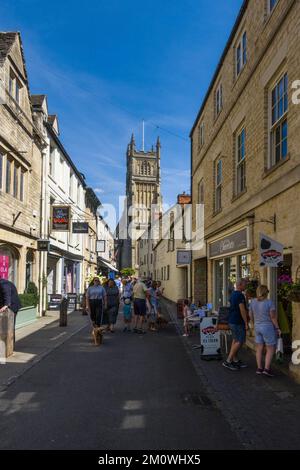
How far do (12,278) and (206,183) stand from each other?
792cm

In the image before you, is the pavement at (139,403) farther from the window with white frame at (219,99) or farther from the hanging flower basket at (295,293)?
the window with white frame at (219,99)

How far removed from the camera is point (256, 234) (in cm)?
1065

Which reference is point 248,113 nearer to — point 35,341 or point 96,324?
point 96,324

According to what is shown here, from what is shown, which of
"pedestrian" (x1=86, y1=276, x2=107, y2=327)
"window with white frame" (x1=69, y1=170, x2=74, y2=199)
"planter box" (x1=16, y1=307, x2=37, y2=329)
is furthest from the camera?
"window with white frame" (x1=69, y1=170, x2=74, y2=199)

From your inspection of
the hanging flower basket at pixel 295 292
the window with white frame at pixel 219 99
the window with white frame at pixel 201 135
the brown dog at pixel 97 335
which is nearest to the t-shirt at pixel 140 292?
the brown dog at pixel 97 335

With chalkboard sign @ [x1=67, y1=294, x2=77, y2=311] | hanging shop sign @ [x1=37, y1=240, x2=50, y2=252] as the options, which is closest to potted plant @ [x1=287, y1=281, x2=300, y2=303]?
hanging shop sign @ [x1=37, y1=240, x2=50, y2=252]

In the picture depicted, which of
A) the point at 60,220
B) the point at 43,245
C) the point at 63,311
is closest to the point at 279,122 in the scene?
the point at 63,311

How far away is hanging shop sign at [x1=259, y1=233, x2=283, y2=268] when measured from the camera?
7.96m

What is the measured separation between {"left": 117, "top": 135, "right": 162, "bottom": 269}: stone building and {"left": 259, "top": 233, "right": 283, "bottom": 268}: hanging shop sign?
85.9 metres

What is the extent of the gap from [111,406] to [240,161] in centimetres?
846

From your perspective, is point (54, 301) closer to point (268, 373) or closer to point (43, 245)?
point (43, 245)

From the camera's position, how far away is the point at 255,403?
612 cm

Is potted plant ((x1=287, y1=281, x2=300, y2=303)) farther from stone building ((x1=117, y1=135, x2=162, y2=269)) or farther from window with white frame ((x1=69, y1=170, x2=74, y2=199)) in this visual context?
stone building ((x1=117, y1=135, x2=162, y2=269))

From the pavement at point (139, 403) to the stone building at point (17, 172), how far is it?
18.7 feet
